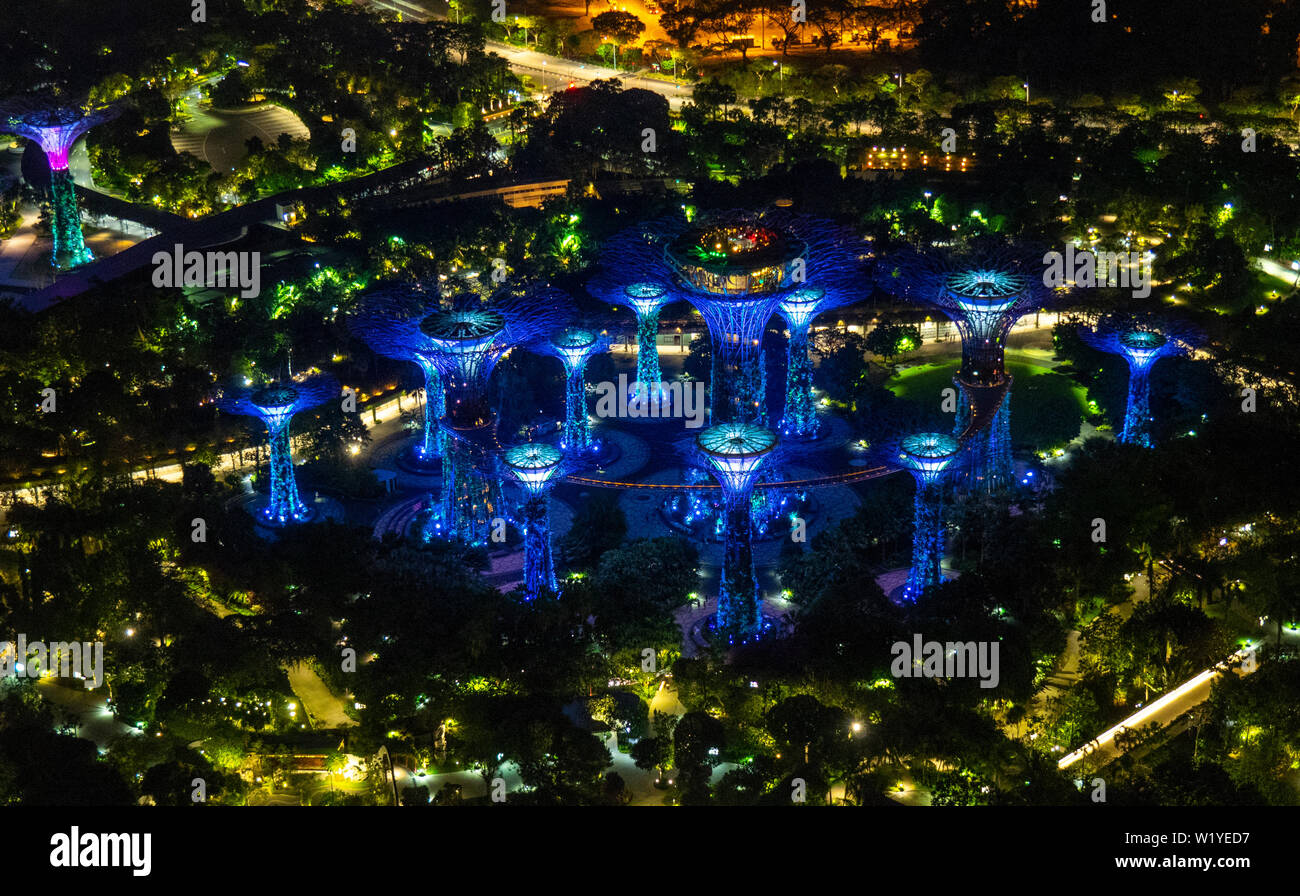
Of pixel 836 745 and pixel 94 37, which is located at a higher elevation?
pixel 94 37

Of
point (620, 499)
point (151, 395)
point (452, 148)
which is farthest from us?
point (452, 148)

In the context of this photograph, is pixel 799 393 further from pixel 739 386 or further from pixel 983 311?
pixel 983 311

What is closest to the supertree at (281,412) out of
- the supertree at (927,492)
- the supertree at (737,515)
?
the supertree at (737,515)

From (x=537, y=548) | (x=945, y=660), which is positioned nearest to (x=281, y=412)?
(x=537, y=548)

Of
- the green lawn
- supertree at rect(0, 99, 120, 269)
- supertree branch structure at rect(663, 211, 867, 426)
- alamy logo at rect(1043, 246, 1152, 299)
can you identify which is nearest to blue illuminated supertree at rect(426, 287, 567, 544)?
supertree branch structure at rect(663, 211, 867, 426)

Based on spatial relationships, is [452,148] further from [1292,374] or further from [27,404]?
[1292,374]

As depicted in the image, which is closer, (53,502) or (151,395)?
(53,502)

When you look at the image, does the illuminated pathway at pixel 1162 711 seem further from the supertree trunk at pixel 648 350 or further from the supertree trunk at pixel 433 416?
the supertree trunk at pixel 648 350

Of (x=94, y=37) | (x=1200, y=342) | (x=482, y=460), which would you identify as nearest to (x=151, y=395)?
(x=482, y=460)
